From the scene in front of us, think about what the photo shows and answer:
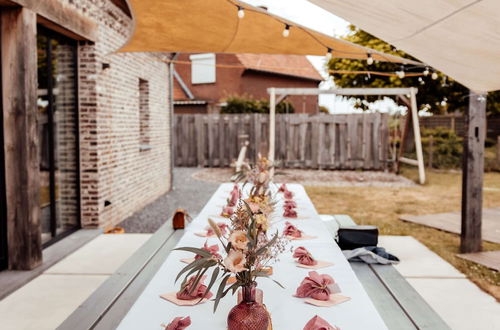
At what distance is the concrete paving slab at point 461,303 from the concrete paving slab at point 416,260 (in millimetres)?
181

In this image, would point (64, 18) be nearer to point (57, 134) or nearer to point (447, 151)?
point (57, 134)

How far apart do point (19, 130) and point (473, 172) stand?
15.8 feet

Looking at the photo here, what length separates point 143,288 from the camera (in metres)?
2.87

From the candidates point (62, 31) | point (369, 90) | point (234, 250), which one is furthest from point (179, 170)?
point (234, 250)

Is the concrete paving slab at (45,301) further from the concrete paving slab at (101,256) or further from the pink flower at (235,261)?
the pink flower at (235,261)

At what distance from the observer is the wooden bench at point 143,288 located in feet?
7.59

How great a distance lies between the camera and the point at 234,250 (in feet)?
5.29

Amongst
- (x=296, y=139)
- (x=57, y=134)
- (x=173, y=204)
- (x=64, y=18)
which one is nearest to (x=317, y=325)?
(x=64, y=18)

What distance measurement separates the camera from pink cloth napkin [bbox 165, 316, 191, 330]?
1.72 meters

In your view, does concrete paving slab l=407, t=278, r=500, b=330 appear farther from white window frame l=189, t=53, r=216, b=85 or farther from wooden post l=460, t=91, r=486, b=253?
white window frame l=189, t=53, r=216, b=85

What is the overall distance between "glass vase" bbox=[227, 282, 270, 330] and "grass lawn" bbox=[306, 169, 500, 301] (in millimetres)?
3082

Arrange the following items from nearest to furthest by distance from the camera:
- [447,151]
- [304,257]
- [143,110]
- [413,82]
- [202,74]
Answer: [304,257], [143,110], [447,151], [413,82], [202,74]

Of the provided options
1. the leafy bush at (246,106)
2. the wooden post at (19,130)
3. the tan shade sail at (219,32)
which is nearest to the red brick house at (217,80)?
the leafy bush at (246,106)

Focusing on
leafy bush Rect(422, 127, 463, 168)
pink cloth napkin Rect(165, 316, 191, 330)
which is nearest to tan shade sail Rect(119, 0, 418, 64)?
pink cloth napkin Rect(165, 316, 191, 330)
